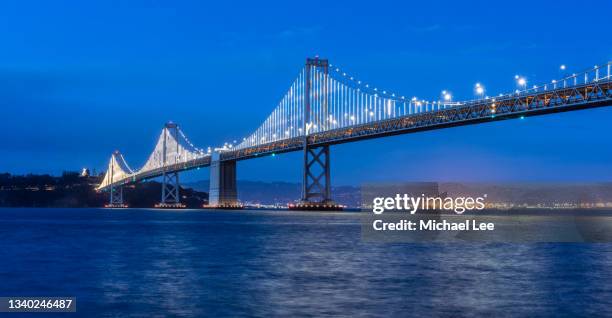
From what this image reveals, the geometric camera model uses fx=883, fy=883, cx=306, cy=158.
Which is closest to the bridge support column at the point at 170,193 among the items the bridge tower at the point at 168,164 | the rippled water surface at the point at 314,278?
the bridge tower at the point at 168,164

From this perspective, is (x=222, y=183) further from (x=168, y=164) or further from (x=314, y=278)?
(x=314, y=278)

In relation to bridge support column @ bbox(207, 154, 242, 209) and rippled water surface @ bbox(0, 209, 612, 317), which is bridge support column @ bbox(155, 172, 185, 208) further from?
rippled water surface @ bbox(0, 209, 612, 317)

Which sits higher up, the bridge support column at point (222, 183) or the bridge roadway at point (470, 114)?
the bridge roadway at point (470, 114)

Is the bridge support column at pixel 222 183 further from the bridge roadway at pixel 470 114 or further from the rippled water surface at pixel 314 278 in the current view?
the rippled water surface at pixel 314 278

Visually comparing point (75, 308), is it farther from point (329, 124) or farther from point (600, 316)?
point (329, 124)

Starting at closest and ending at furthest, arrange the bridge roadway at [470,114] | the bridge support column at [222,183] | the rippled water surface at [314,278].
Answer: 1. the rippled water surface at [314,278]
2. the bridge roadway at [470,114]
3. the bridge support column at [222,183]

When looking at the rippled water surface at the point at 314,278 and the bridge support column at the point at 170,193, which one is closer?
the rippled water surface at the point at 314,278

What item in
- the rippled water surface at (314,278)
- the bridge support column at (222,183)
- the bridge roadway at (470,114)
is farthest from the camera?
the bridge support column at (222,183)
